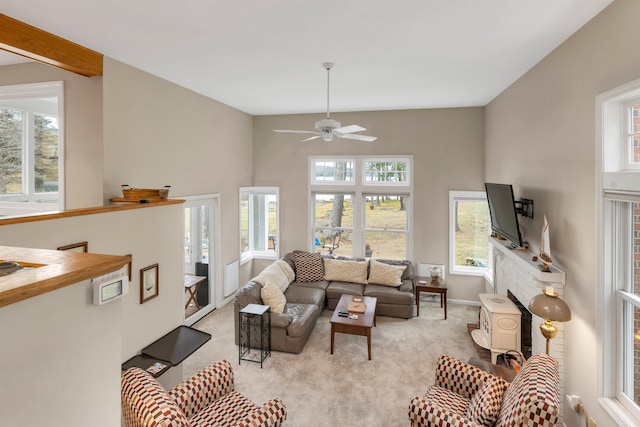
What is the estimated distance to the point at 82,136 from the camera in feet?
11.3

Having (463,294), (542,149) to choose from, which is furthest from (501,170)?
(463,294)

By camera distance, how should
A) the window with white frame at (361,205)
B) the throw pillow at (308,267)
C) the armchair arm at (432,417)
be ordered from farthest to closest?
the window with white frame at (361,205)
the throw pillow at (308,267)
the armchair arm at (432,417)

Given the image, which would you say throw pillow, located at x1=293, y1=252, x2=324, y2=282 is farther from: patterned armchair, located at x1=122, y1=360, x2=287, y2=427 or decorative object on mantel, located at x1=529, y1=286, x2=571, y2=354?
decorative object on mantel, located at x1=529, y1=286, x2=571, y2=354

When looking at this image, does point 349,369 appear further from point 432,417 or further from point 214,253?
point 214,253

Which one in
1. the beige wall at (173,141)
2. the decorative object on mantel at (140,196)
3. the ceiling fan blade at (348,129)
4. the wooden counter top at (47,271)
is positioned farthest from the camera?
the ceiling fan blade at (348,129)

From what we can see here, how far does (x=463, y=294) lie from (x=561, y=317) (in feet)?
11.1

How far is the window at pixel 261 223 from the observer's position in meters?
6.74

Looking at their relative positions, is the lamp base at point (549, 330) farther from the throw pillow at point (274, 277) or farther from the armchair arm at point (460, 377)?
the throw pillow at point (274, 277)

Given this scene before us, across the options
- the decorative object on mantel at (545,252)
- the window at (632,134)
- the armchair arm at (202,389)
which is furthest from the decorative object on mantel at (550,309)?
the armchair arm at (202,389)

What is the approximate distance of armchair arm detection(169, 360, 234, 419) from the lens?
8.12ft

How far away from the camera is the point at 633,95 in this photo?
2.26 m

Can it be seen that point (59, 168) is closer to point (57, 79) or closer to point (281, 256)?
point (57, 79)

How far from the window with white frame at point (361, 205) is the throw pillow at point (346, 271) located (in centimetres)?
52

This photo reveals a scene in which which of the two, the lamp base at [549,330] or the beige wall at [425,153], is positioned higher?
the beige wall at [425,153]
